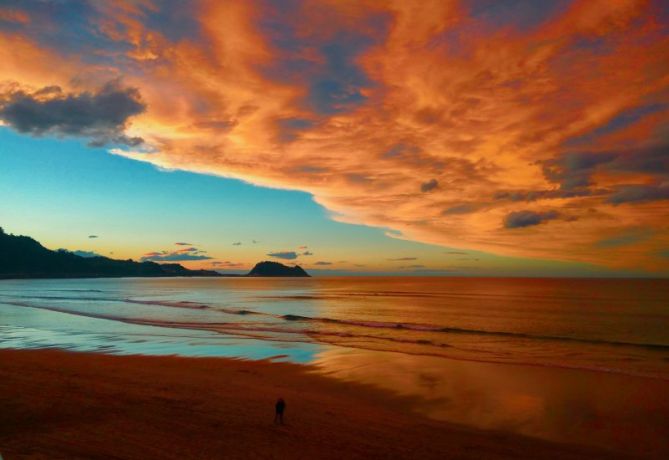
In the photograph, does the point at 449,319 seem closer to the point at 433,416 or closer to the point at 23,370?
the point at 433,416

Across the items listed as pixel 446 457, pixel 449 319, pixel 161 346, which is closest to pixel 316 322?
pixel 449 319

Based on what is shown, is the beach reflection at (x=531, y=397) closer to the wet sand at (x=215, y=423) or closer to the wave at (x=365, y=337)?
the wet sand at (x=215, y=423)

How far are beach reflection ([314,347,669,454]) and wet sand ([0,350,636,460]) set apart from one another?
4.37ft

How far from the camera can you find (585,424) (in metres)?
15.7

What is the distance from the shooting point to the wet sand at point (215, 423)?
11.9 m

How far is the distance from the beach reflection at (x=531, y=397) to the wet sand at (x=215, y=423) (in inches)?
52.4

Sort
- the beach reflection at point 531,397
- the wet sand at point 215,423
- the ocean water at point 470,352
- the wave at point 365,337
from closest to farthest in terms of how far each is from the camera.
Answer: the wet sand at point 215,423, the beach reflection at point 531,397, the ocean water at point 470,352, the wave at point 365,337

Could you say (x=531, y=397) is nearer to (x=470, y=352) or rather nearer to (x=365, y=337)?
(x=470, y=352)

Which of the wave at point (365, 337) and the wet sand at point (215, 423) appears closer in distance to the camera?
the wet sand at point (215, 423)

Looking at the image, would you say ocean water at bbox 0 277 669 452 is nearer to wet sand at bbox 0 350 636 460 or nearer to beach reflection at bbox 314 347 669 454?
beach reflection at bbox 314 347 669 454

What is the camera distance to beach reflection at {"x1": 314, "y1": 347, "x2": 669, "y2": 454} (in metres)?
15.1

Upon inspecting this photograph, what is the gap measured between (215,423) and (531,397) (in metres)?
14.7

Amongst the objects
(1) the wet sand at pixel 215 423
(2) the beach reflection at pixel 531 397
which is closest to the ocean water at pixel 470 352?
(2) the beach reflection at pixel 531 397

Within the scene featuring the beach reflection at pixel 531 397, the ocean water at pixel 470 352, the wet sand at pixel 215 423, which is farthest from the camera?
the ocean water at pixel 470 352
